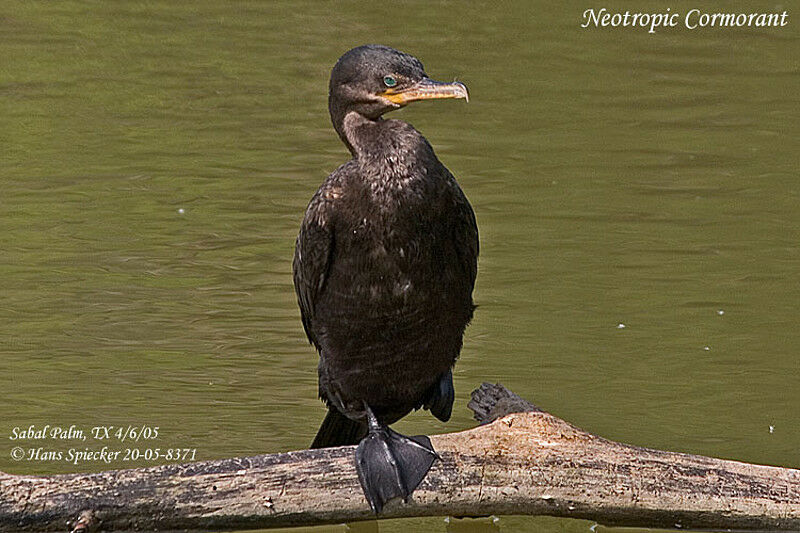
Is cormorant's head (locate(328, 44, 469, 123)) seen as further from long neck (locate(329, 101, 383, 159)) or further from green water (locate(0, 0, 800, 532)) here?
green water (locate(0, 0, 800, 532))

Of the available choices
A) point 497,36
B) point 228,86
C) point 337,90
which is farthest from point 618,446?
point 497,36

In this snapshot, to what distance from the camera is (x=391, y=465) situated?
16.1ft

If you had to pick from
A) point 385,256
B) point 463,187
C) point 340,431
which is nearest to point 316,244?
point 385,256

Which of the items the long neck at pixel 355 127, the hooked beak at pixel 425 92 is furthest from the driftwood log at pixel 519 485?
the hooked beak at pixel 425 92

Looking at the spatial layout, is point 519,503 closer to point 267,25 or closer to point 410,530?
point 410,530

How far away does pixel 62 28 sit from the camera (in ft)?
43.4

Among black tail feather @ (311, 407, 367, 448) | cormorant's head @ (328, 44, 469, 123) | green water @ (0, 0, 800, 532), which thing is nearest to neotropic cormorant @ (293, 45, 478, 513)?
cormorant's head @ (328, 44, 469, 123)

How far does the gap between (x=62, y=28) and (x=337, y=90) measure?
8.67m

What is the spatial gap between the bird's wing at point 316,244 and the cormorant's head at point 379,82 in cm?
27

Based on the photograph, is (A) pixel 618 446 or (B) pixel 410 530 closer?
(A) pixel 618 446

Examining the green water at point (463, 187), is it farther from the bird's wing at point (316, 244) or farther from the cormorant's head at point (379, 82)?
the cormorant's head at point (379, 82)

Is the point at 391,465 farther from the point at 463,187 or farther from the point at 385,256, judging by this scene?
the point at 463,187

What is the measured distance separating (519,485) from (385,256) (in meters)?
0.83

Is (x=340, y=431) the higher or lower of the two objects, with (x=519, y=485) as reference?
lower
